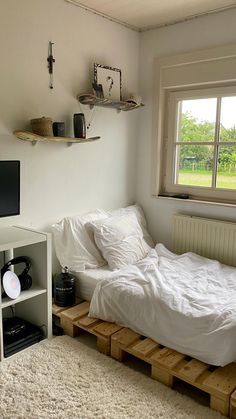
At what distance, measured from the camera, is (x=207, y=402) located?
1.81 metres

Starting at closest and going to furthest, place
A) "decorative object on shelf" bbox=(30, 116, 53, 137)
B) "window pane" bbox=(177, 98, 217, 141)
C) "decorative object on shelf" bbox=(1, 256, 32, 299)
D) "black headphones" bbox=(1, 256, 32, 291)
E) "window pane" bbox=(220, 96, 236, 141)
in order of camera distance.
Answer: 1. "decorative object on shelf" bbox=(1, 256, 32, 299)
2. "black headphones" bbox=(1, 256, 32, 291)
3. "decorative object on shelf" bbox=(30, 116, 53, 137)
4. "window pane" bbox=(220, 96, 236, 141)
5. "window pane" bbox=(177, 98, 217, 141)

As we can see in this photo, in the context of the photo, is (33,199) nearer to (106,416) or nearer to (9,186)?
(9,186)

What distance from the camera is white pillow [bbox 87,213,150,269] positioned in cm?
271

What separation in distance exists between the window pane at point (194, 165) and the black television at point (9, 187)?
1.56m

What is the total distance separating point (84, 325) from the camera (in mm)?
2277

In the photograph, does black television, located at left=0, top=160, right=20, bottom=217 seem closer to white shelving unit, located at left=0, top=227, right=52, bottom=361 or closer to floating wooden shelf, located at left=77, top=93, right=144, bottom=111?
white shelving unit, located at left=0, top=227, right=52, bottom=361

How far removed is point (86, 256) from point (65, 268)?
7.4 inches

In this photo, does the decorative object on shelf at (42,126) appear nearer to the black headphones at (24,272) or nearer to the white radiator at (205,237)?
the black headphones at (24,272)

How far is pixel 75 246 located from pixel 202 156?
141cm

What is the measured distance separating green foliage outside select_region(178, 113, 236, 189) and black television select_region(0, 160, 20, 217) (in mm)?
1578

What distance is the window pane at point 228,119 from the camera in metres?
2.89

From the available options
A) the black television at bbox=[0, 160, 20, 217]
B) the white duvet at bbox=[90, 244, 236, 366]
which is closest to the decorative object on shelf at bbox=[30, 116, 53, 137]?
the black television at bbox=[0, 160, 20, 217]

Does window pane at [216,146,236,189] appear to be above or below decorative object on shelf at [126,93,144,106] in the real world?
below

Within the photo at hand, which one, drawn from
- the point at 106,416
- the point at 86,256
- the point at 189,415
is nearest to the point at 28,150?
the point at 86,256
